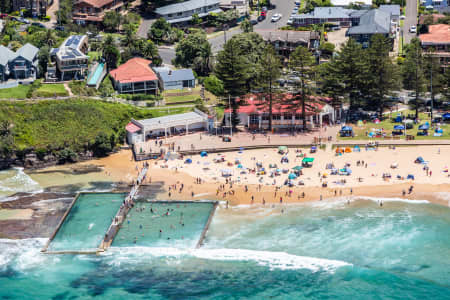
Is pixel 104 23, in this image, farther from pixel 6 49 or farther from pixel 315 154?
pixel 315 154

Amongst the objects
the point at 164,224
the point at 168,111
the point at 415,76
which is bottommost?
the point at 164,224

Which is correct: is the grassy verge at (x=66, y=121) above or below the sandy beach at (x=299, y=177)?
above

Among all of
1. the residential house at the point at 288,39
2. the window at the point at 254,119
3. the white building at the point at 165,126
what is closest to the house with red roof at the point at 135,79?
the white building at the point at 165,126

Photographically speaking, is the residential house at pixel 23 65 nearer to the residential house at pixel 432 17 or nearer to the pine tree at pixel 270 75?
the pine tree at pixel 270 75

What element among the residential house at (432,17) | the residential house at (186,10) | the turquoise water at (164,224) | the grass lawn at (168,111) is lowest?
the turquoise water at (164,224)

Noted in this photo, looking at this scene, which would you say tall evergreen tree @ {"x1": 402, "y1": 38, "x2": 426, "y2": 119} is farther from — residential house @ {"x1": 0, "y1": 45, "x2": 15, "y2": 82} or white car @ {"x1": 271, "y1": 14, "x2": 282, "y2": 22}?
residential house @ {"x1": 0, "y1": 45, "x2": 15, "y2": 82}

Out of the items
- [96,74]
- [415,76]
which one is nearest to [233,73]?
[96,74]

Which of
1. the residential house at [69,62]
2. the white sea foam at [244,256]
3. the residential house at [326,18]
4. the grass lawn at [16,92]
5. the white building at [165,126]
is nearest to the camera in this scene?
the white sea foam at [244,256]

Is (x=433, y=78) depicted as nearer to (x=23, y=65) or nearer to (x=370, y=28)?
(x=370, y=28)

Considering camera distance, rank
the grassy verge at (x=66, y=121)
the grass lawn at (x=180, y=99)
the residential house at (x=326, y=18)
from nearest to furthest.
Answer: the grassy verge at (x=66, y=121)
the grass lawn at (x=180, y=99)
the residential house at (x=326, y=18)
